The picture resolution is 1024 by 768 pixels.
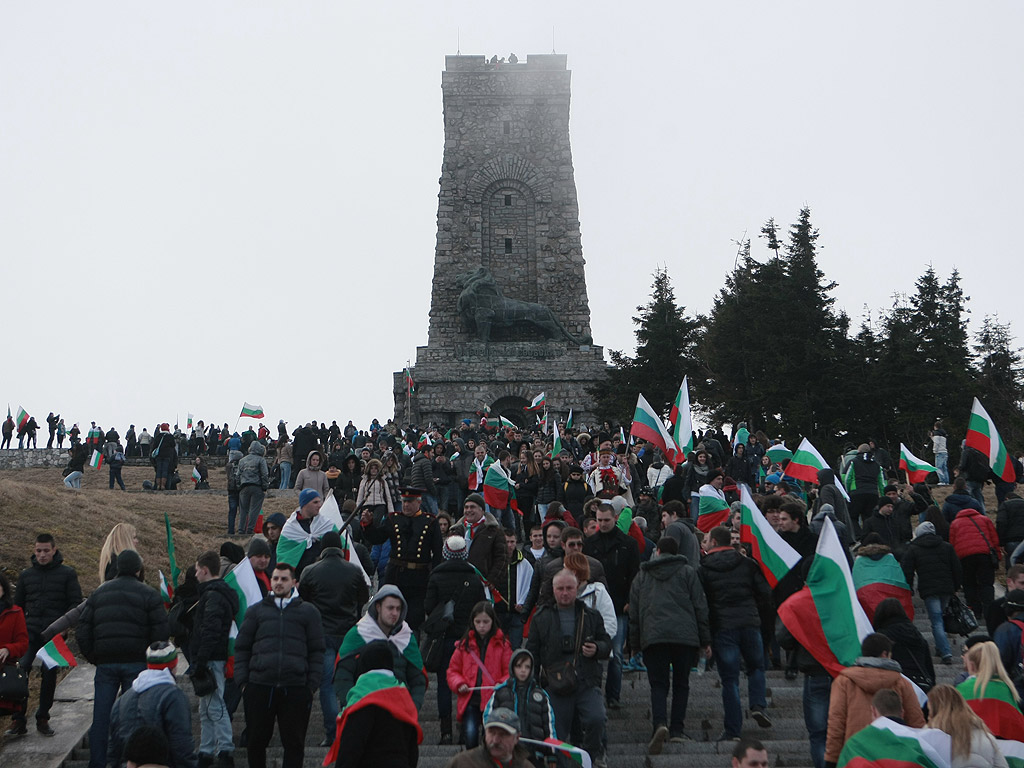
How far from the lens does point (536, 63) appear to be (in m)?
44.0

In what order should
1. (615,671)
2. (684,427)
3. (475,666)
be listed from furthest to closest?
1. (684,427)
2. (615,671)
3. (475,666)

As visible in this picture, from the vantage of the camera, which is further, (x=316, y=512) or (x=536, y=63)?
(x=536, y=63)

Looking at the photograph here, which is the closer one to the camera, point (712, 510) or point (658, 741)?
point (658, 741)

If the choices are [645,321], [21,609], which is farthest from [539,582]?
[645,321]

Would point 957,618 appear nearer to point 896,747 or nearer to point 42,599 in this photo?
point 896,747

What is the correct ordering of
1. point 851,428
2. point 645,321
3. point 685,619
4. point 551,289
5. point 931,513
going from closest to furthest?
point 685,619 → point 931,513 → point 851,428 → point 645,321 → point 551,289

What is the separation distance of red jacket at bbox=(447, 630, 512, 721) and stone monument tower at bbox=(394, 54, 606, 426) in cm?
3207

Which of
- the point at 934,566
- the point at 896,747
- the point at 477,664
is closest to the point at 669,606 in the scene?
the point at 477,664

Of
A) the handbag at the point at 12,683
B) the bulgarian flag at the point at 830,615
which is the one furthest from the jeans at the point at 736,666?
the handbag at the point at 12,683

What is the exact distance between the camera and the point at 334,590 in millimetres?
8828

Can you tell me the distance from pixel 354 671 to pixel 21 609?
10.1 feet

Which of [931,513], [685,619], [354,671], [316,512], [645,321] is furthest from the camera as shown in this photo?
[645,321]

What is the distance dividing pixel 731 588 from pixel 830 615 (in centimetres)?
147

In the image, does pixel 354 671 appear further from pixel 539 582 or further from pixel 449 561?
pixel 539 582
